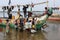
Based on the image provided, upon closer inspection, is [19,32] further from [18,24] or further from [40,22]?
[40,22]

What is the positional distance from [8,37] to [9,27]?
11.1ft

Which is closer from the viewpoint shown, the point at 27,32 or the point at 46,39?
the point at 46,39

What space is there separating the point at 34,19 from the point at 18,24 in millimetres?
1318

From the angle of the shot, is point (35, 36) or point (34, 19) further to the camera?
point (34, 19)

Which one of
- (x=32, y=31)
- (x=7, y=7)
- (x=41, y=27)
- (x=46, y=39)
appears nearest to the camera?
(x=46, y=39)

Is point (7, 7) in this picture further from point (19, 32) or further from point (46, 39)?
point (46, 39)

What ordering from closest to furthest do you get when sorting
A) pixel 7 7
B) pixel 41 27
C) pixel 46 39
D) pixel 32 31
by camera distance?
pixel 46 39 < pixel 32 31 < pixel 41 27 < pixel 7 7

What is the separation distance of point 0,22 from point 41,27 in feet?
12.2

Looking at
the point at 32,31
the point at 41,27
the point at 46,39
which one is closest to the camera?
the point at 46,39

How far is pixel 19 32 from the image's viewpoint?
19.7 metres

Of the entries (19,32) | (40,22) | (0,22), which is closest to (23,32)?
(19,32)

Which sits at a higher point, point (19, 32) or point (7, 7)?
point (7, 7)

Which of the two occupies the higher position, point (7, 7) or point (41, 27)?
point (7, 7)

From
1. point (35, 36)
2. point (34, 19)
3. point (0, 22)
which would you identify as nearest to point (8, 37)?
point (35, 36)
